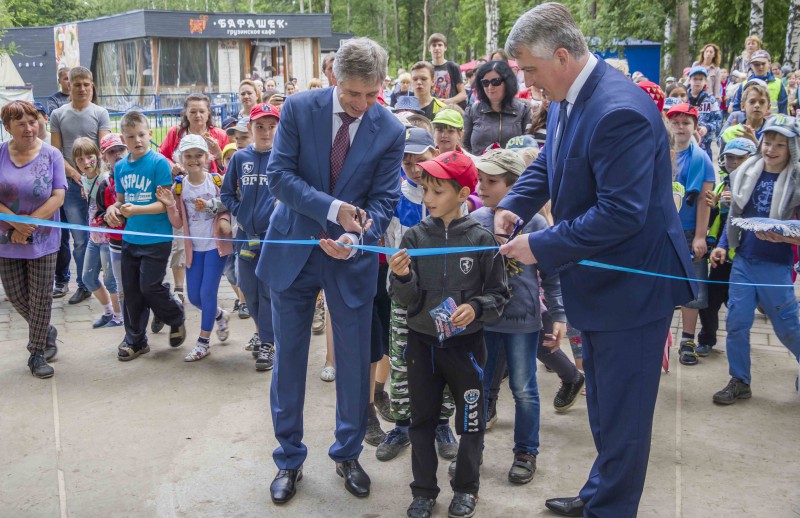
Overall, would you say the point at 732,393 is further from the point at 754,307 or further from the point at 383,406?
the point at 383,406

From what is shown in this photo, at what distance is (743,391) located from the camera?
557cm

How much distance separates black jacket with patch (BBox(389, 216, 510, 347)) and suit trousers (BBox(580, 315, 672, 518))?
26.6 inches

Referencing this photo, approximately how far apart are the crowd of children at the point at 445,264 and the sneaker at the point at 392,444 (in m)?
0.01

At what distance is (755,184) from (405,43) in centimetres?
5718

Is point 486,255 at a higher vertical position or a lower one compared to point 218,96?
lower

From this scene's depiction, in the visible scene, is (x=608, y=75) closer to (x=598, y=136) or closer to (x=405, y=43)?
(x=598, y=136)

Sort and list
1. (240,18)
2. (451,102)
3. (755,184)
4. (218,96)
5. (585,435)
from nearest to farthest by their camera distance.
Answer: (585,435) < (755,184) < (451,102) < (218,96) < (240,18)

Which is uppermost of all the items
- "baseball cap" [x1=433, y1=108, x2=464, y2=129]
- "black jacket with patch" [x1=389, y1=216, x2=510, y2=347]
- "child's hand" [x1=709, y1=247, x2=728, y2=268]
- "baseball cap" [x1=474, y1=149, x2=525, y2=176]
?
"baseball cap" [x1=433, y1=108, x2=464, y2=129]

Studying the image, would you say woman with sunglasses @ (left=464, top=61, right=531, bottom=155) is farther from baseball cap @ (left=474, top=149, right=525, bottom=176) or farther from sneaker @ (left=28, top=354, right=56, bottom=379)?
sneaker @ (left=28, top=354, right=56, bottom=379)

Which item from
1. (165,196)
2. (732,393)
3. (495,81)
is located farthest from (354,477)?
(495,81)

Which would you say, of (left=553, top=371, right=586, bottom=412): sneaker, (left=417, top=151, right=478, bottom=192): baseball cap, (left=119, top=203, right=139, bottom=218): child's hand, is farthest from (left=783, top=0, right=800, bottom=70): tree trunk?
(left=417, top=151, right=478, bottom=192): baseball cap

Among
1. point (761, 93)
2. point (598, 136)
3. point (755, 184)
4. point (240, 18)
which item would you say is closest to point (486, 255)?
point (598, 136)

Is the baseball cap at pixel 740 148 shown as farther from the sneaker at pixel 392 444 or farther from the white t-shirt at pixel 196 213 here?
the white t-shirt at pixel 196 213

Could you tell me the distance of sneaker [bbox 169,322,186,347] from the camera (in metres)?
6.64
